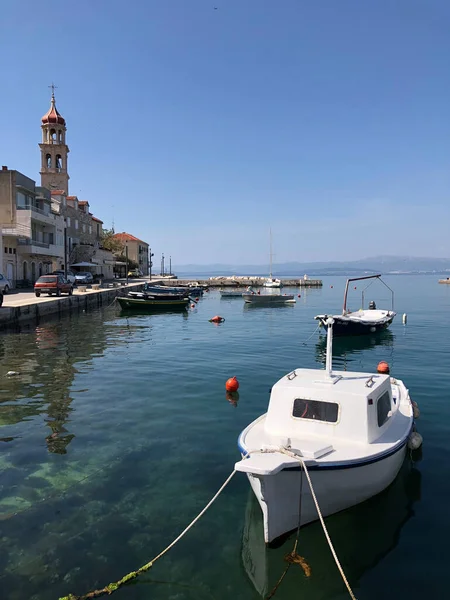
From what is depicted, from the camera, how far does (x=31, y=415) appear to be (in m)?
13.0

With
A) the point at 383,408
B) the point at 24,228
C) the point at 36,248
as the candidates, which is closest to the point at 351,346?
the point at 383,408

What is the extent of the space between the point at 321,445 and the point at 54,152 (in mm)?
80971

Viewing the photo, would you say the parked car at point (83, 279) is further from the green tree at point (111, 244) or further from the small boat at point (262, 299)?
the green tree at point (111, 244)

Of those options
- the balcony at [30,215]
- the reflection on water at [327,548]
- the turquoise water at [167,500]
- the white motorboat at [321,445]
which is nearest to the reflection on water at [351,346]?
the turquoise water at [167,500]

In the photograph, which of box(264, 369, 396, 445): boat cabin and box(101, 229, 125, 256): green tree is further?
box(101, 229, 125, 256): green tree

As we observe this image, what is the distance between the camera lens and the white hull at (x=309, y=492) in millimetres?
6570

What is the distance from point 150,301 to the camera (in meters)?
45.8

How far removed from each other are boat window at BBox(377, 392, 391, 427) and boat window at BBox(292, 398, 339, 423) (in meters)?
1.04

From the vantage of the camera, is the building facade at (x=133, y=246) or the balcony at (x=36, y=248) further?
the building facade at (x=133, y=246)

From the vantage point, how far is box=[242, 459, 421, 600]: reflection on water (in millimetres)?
6219

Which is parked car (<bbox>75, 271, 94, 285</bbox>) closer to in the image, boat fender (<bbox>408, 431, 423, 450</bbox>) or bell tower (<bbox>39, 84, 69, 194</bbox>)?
bell tower (<bbox>39, 84, 69, 194</bbox>)

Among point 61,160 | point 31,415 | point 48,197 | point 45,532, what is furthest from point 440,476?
point 61,160

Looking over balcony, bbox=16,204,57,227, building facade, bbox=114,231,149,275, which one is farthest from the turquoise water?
building facade, bbox=114,231,149,275

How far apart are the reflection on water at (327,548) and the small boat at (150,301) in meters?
37.6
